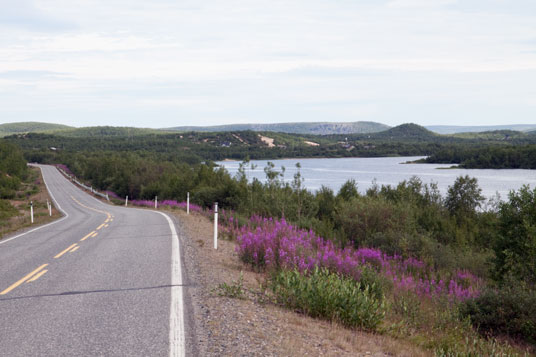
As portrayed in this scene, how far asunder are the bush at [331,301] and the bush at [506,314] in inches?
105

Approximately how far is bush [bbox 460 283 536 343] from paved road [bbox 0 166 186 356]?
211 inches

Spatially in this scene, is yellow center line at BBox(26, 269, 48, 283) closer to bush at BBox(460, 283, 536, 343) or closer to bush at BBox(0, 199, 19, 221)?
bush at BBox(460, 283, 536, 343)

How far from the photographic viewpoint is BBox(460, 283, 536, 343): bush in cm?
745

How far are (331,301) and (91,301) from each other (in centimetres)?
346

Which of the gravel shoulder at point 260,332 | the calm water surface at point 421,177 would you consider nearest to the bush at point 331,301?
the gravel shoulder at point 260,332

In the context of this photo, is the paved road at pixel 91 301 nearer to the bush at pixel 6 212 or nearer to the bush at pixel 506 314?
the bush at pixel 506 314

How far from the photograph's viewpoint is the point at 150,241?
12430 millimetres

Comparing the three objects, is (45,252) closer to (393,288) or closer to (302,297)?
(302,297)

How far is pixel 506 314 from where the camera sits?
766 cm

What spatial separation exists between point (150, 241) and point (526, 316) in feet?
30.5

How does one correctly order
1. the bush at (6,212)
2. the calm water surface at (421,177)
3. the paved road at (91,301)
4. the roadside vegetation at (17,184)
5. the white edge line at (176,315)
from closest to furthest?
the white edge line at (176,315)
the paved road at (91,301)
the bush at (6,212)
the roadside vegetation at (17,184)
the calm water surface at (421,177)

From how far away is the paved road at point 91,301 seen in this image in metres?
4.61

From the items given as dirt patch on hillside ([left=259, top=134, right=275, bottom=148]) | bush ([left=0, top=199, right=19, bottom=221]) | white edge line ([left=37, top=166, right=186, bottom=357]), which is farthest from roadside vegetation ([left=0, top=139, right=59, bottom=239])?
dirt patch on hillside ([left=259, top=134, right=275, bottom=148])

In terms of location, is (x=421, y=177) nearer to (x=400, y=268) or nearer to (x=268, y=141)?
(x=400, y=268)
